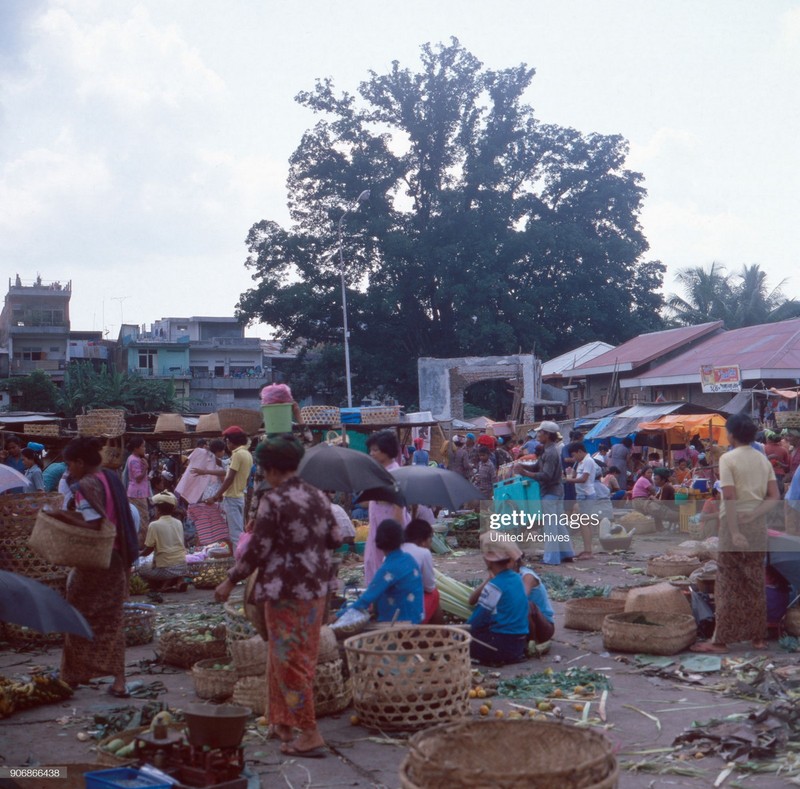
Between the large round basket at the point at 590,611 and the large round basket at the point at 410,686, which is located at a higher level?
the large round basket at the point at 410,686

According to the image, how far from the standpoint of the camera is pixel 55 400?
42969 mm

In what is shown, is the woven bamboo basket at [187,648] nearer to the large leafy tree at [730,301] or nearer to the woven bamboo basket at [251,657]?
the woven bamboo basket at [251,657]

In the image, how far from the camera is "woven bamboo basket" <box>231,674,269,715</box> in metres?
5.67

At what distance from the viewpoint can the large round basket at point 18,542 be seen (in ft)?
27.6

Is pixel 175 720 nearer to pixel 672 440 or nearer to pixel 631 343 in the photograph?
pixel 672 440

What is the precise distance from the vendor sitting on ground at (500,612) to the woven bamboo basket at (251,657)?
177 centimetres

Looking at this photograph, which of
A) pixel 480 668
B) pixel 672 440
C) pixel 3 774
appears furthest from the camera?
pixel 672 440

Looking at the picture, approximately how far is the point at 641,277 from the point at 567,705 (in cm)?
4343

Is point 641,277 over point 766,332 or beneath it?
over

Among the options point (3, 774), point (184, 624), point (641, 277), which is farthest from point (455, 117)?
point (3, 774)

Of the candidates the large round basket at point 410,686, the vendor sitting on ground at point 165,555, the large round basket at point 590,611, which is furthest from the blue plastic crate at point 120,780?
the vendor sitting on ground at point 165,555

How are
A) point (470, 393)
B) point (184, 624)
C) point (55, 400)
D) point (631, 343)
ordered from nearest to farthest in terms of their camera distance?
point (184, 624) → point (631, 343) → point (55, 400) → point (470, 393)

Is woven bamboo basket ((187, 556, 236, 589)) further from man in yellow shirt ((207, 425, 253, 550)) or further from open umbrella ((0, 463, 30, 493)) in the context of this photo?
open umbrella ((0, 463, 30, 493))

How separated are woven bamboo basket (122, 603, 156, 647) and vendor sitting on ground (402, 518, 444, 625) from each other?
269 centimetres
